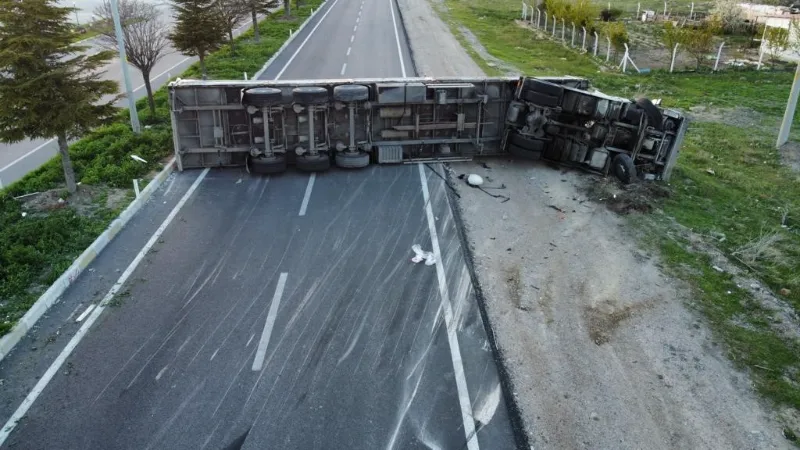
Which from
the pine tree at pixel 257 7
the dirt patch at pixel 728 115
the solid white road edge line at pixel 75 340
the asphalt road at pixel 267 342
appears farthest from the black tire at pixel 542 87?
the pine tree at pixel 257 7

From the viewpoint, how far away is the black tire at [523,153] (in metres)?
16.0

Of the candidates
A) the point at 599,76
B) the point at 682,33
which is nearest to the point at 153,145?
the point at 599,76

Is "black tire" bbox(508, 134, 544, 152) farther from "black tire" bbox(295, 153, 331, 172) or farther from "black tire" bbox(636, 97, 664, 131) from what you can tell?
"black tire" bbox(295, 153, 331, 172)

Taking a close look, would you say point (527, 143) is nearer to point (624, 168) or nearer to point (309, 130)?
point (624, 168)

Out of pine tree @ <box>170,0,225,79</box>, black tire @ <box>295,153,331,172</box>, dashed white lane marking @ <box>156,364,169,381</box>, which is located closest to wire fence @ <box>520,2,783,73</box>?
pine tree @ <box>170,0,225,79</box>

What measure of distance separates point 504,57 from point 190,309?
26.2 meters

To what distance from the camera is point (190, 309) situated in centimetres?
937

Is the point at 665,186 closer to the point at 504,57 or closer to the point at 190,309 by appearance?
the point at 190,309

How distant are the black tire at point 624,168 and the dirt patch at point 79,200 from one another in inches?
468

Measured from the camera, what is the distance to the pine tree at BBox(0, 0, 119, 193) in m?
11.7

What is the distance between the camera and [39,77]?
11.9 metres

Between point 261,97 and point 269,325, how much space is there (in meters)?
7.27

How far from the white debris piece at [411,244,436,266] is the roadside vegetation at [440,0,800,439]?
455 cm

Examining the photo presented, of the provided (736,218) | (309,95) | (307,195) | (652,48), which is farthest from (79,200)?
(652,48)
